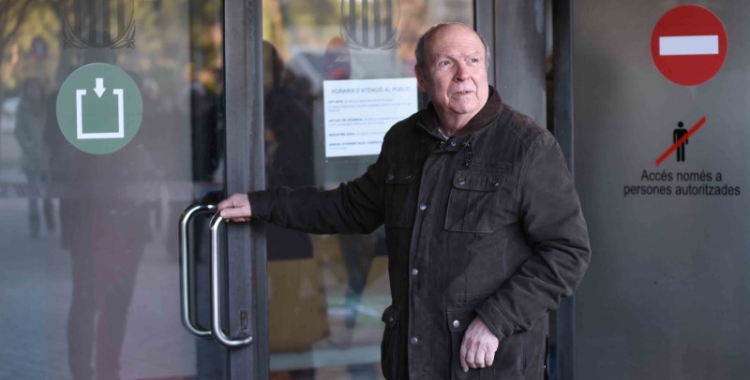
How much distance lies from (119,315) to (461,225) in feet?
5.44

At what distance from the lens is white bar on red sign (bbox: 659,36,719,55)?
12.2ft

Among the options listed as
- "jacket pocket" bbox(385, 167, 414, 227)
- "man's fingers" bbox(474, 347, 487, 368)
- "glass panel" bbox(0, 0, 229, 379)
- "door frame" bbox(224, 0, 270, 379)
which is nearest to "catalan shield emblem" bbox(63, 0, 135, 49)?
"glass panel" bbox(0, 0, 229, 379)

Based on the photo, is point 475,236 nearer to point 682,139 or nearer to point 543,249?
point 543,249

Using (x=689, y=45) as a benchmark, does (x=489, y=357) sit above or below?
below

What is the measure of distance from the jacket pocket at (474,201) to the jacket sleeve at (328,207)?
0.45 m

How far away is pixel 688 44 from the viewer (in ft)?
12.2

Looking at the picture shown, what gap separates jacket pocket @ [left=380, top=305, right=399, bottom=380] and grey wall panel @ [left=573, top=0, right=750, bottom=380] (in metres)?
1.44

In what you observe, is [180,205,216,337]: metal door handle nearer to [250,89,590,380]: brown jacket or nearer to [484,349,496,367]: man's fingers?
[250,89,590,380]: brown jacket

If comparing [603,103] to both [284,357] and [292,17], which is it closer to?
[292,17]

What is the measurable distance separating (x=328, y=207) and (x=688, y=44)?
68.9 inches

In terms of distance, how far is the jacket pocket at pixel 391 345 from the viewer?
2572 mm

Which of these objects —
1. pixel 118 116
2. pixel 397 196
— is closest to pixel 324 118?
pixel 118 116

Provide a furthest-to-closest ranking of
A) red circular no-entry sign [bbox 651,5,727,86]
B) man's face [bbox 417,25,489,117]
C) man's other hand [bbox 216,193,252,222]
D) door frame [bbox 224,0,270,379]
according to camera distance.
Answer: red circular no-entry sign [bbox 651,5,727,86], door frame [bbox 224,0,270,379], man's other hand [bbox 216,193,252,222], man's face [bbox 417,25,489,117]

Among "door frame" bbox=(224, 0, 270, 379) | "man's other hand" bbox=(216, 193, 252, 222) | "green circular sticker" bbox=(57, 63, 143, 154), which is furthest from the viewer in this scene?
"green circular sticker" bbox=(57, 63, 143, 154)
